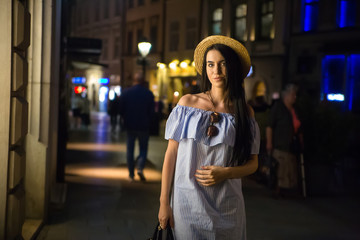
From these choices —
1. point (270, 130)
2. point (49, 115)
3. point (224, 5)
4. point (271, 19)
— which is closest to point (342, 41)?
point (271, 19)

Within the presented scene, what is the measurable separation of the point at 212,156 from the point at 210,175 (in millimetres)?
126

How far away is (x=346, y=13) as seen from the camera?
2634 centimetres

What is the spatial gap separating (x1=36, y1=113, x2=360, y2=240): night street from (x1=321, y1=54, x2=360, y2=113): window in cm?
1547

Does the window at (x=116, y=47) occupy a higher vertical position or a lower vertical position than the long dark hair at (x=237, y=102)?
higher

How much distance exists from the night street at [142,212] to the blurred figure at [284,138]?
1.23ft

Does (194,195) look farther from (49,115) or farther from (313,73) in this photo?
(313,73)

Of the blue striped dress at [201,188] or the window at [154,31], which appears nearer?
the blue striped dress at [201,188]

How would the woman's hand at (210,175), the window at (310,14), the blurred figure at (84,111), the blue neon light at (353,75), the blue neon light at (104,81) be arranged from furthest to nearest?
the blue neon light at (104,81) → the blurred figure at (84,111) → the window at (310,14) → the blue neon light at (353,75) → the woman's hand at (210,175)

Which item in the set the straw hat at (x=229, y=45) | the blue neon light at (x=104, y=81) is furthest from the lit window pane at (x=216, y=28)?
the straw hat at (x=229, y=45)

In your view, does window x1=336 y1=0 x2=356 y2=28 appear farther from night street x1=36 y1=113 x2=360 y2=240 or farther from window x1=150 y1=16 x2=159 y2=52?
window x1=150 y1=16 x2=159 y2=52

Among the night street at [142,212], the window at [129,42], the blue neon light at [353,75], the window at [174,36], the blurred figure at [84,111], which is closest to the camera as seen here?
the night street at [142,212]

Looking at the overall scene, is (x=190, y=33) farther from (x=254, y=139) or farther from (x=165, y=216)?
(x=165, y=216)

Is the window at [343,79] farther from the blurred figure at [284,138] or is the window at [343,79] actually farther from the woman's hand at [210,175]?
the woman's hand at [210,175]

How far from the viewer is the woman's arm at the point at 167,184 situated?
3289 millimetres
